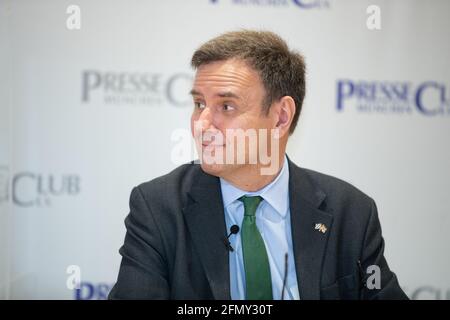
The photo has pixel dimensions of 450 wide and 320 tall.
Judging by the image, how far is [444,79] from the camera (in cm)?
279

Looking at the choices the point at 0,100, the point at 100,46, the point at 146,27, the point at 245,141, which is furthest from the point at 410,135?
the point at 0,100

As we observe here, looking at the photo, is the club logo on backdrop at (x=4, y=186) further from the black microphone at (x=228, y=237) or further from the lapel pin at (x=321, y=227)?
the lapel pin at (x=321, y=227)

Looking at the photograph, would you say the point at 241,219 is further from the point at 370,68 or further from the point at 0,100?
the point at 0,100

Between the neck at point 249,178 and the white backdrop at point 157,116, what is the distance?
873 mm

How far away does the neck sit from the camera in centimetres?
188

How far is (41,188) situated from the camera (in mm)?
2686

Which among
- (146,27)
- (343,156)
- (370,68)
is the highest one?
(146,27)

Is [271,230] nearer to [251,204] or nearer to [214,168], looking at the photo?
[251,204]

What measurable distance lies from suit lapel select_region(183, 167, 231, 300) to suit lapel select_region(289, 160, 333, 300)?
0.27 meters

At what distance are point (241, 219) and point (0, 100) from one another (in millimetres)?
1697

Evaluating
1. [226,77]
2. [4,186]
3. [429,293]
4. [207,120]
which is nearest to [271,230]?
[207,120]

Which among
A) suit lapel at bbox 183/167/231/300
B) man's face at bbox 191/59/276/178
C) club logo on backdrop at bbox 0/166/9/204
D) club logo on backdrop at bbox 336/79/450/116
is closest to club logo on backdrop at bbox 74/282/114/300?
club logo on backdrop at bbox 0/166/9/204

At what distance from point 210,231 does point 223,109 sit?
467mm

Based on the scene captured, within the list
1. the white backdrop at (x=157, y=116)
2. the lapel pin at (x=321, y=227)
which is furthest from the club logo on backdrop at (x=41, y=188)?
the lapel pin at (x=321, y=227)
